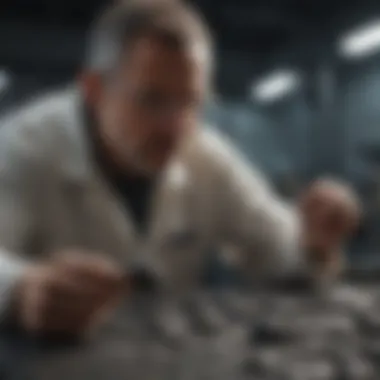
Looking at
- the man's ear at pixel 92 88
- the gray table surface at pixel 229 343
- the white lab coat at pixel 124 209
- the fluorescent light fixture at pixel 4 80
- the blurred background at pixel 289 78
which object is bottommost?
the gray table surface at pixel 229 343

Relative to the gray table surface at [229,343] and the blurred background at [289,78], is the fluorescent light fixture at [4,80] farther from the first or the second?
the gray table surface at [229,343]

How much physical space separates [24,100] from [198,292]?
26 cm

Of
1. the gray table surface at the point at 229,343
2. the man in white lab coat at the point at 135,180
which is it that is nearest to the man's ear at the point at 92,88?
the man in white lab coat at the point at 135,180

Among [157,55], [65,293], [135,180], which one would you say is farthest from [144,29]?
[65,293]

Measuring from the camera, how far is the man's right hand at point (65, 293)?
1.46ft

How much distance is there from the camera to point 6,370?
434 mm

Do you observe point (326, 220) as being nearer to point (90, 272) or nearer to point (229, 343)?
point (229, 343)

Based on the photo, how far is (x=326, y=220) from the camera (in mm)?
695

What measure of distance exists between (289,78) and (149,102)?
8.8 inches

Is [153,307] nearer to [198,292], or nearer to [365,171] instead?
[198,292]

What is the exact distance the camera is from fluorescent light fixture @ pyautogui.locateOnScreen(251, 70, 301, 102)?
2.50 ft

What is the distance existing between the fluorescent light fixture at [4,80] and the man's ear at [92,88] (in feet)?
0.29

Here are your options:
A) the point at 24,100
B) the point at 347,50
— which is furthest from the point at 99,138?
the point at 347,50

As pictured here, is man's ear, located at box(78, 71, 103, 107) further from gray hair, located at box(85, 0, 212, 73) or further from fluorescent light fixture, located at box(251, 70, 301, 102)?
fluorescent light fixture, located at box(251, 70, 301, 102)
